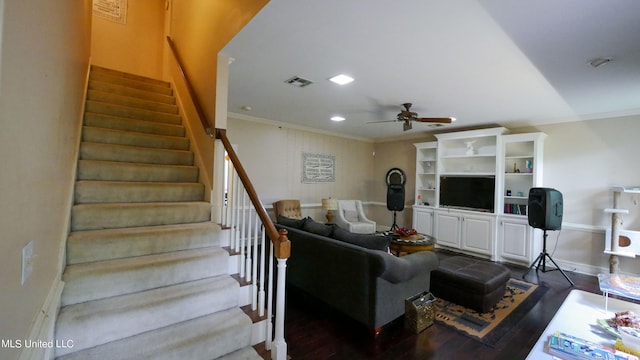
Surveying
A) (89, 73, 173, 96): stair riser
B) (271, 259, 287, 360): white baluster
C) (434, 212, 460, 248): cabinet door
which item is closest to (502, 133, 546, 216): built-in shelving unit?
(434, 212, 460, 248): cabinet door

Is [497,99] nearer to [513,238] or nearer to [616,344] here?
[513,238]

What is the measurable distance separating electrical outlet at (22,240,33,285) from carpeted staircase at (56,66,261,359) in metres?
0.82

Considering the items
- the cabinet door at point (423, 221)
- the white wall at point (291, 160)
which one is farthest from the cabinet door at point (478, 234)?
the white wall at point (291, 160)

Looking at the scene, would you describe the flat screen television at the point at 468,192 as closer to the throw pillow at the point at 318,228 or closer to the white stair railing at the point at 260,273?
the throw pillow at the point at 318,228

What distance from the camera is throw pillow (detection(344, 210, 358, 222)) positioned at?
640 cm

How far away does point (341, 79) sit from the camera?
3252mm

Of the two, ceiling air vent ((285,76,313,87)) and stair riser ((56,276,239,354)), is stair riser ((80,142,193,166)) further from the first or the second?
stair riser ((56,276,239,354))

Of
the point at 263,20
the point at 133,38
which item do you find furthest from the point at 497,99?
the point at 133,38

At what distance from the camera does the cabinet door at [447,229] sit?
18.6 feet

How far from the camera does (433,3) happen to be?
6.03 ft

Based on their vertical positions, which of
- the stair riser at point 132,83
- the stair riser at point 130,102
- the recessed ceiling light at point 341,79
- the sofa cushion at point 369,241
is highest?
the stair riser at point 132,83

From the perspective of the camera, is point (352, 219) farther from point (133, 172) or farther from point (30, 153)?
point (30, 153)

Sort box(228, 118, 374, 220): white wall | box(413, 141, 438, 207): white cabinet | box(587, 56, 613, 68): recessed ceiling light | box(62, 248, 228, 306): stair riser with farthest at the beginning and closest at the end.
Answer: box(413, 141, 438, 207): white cabinet < box(228, 118, 374, 220): white wall < box(587, 56, 613, 68): recessed ceiling light < box(62, 248, 228, 306): stair riser

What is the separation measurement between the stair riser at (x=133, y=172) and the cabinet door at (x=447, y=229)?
4846 mm
